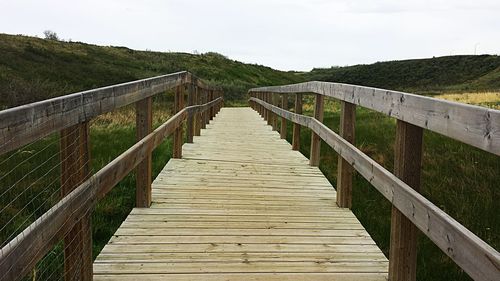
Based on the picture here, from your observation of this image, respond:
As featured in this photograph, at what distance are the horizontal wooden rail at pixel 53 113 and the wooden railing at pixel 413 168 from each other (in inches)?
65.7

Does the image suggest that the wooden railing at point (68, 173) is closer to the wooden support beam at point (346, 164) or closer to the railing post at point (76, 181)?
the railing post at point (76, 181)

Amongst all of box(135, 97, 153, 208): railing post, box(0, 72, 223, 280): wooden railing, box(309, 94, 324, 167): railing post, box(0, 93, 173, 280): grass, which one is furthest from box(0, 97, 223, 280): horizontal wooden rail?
box(309, 94, 324, 167): railing post

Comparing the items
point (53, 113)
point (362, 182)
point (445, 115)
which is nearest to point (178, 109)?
point (362, 182)

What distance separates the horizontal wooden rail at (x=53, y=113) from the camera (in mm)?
1642

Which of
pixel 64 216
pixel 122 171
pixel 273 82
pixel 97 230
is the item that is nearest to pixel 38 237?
pixel 64 216

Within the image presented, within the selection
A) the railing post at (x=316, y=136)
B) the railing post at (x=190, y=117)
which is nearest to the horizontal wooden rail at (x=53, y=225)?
the railing post at (x=316, y=136)

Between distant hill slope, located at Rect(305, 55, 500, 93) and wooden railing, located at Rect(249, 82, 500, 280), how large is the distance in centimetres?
6266

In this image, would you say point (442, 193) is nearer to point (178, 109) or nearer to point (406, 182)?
point (406, 182)

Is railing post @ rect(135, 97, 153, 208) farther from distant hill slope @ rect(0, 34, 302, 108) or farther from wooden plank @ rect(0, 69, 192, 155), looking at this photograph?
distant hill slope @ rect(0, 34, 302, 108)

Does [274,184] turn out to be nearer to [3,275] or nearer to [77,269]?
[77,269]

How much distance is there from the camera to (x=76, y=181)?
92.4 inches

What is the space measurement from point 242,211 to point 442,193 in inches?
102

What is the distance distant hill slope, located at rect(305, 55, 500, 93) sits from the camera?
6744cm

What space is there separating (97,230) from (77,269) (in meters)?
1.71
